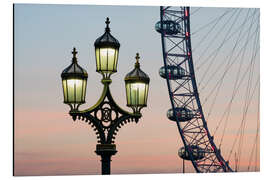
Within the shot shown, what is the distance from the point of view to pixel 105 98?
236 inches

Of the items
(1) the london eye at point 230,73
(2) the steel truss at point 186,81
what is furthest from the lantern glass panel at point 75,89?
(2) the steel truss at point 186,81

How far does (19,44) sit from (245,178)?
4.29 m

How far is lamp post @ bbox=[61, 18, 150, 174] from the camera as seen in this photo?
5949 millimetres

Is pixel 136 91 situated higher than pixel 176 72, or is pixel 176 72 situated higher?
pixel 176 72

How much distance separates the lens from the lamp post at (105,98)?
19.5 ft

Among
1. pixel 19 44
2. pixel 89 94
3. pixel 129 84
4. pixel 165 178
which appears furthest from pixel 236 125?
pixel 129 84

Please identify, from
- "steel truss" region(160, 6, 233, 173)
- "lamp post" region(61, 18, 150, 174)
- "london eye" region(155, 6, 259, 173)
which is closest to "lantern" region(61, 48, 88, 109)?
"lamp post" region(61, 18, 150, 174)

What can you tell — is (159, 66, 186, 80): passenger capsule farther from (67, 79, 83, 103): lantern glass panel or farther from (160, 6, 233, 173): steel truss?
(67, 79, 83, 103): lantern glass panel

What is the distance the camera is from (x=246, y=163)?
10430mm

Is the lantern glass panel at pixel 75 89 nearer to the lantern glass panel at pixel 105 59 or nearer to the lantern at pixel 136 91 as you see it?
the lantern glass panel at pixel 105 59

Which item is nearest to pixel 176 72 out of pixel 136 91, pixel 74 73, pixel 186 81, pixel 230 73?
pixel 186 81

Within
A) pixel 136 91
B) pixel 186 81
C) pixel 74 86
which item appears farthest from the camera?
pixel 186 81

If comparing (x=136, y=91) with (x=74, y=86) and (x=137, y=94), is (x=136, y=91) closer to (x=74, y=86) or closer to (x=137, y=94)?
(x=137, y=94)

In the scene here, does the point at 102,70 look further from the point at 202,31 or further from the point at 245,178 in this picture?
the point at 202,31
